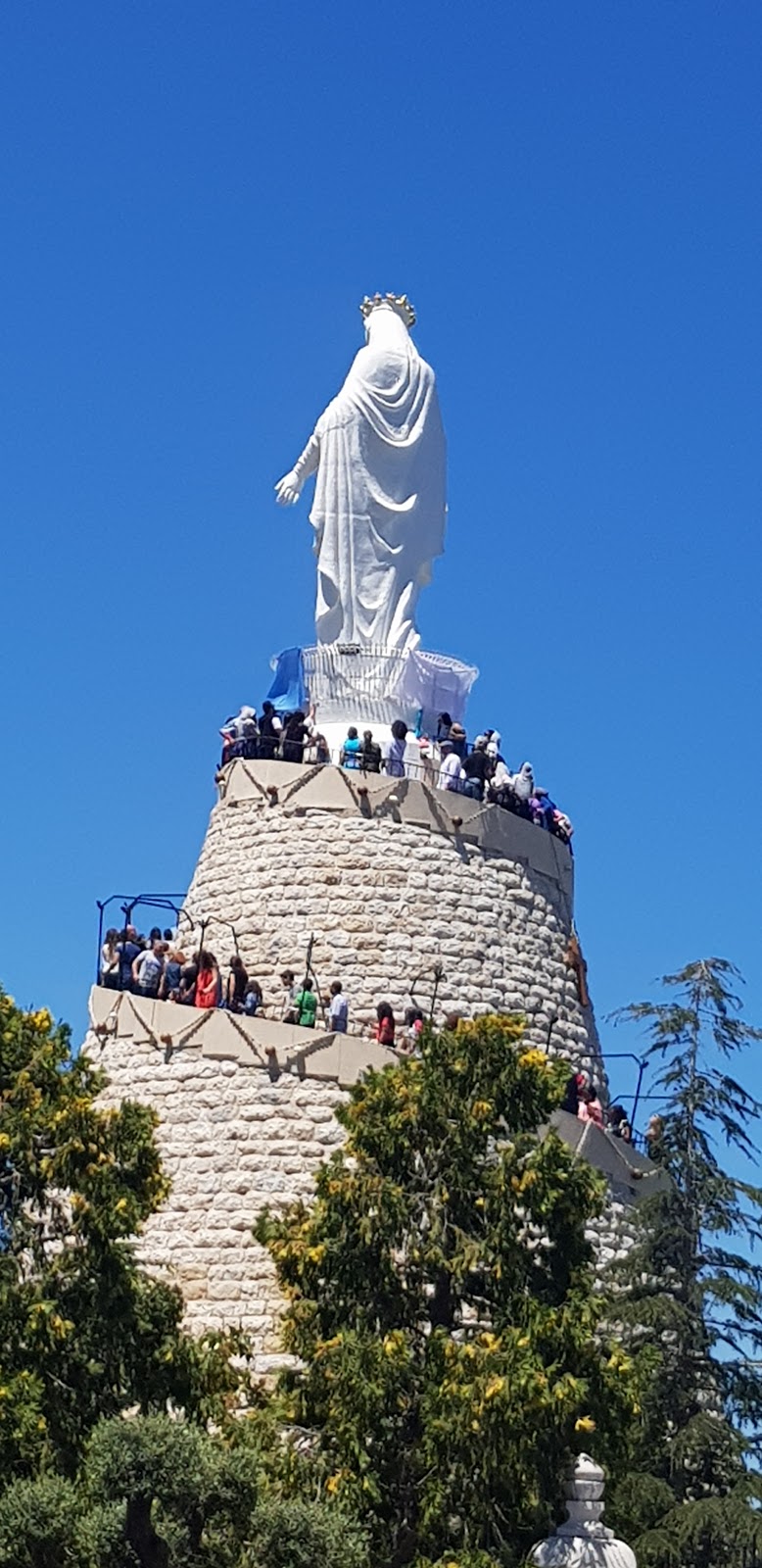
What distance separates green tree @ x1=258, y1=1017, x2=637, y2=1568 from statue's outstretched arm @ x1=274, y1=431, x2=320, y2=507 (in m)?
14.1

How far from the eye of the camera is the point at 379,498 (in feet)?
109

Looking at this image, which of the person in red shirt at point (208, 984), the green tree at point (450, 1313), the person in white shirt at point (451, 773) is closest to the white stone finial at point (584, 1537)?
the green tree at point (450, 1313)

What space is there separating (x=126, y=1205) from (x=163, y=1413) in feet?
5.96

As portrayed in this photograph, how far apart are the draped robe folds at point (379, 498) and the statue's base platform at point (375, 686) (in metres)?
0.32

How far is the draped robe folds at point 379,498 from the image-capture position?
32656 millimetres

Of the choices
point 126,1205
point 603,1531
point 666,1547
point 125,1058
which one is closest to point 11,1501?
point 126,1205

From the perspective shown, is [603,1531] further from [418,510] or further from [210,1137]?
[418,510]

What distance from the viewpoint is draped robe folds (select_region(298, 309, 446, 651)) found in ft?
107

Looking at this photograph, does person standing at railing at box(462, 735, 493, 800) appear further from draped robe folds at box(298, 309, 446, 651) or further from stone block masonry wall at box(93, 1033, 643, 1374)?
stone block masonry wall at box(93, 1033, 643, 1374)

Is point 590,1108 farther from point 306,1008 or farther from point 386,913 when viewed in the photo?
point 306,1008

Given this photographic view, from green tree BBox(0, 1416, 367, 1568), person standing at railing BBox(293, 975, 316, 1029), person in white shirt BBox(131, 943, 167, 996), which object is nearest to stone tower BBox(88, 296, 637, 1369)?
person in white shirt BBox(131, 943, 167, 996)

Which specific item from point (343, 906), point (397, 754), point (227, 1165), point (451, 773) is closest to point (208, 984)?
point (227, 1165)

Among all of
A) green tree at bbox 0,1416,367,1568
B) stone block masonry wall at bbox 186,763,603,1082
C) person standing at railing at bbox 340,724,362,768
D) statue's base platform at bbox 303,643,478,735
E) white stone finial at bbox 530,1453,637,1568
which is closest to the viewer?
green tree at bbox 0,1416,367,1568

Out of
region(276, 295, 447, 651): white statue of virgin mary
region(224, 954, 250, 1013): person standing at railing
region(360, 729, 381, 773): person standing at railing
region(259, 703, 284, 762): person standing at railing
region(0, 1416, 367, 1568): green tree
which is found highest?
region(276, 295, 447, 651): white statue of virgin mary
